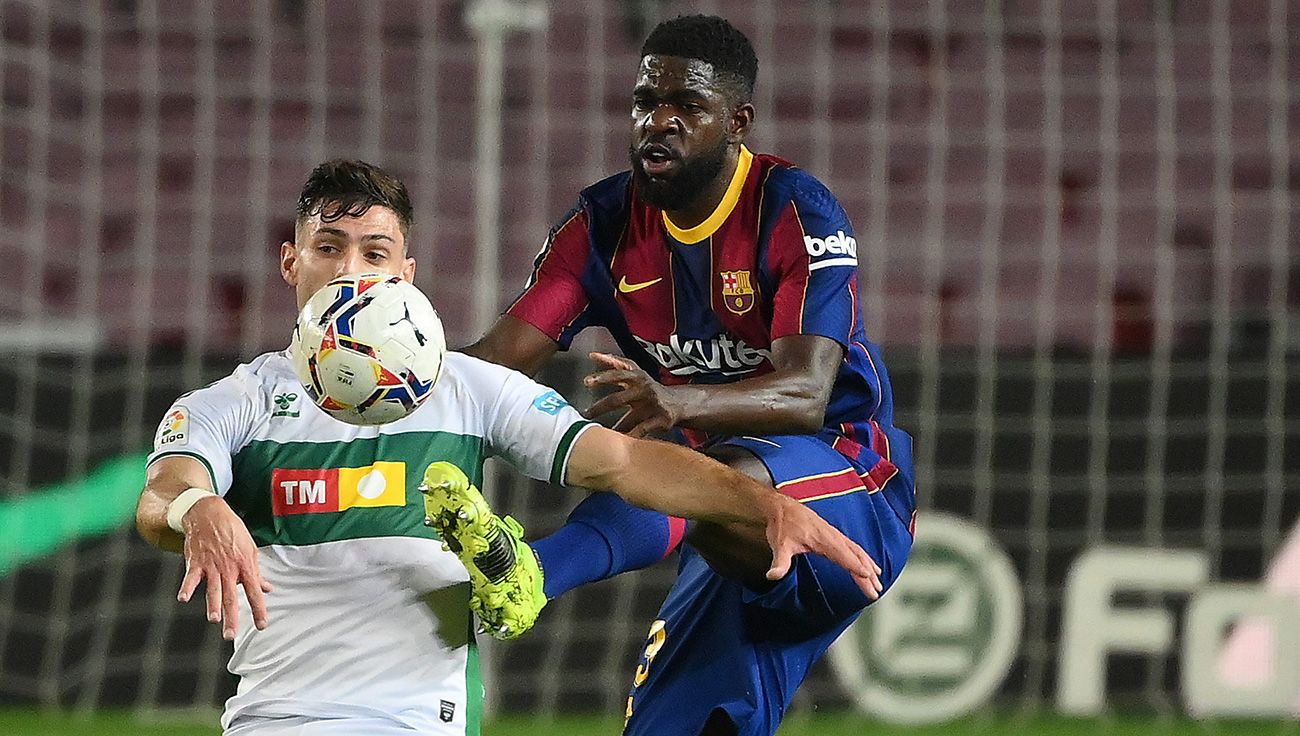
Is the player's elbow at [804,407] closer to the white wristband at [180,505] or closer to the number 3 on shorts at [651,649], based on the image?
the number 3 on shorts at [651,649]

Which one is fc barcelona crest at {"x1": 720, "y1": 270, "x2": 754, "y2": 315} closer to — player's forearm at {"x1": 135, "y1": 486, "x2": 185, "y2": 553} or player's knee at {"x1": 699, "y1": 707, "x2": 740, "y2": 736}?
player's knee at {"x1": 699, "y1": 707, "x2": 740, "y2": 736}

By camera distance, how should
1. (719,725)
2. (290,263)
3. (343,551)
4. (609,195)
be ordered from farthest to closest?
(609,195)
(719,725)
(290,263)
(343,551)

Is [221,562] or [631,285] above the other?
[631,285]

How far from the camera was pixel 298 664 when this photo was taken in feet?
11.3

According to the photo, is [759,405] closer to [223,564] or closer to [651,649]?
[651,649]

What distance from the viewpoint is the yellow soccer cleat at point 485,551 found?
3330 mm

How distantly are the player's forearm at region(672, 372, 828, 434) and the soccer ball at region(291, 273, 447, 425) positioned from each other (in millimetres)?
722

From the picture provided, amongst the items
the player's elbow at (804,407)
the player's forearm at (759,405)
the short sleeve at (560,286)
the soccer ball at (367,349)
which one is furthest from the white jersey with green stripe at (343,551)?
the short sleeve at (560,286)

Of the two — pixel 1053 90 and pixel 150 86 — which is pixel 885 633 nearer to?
pixel 1053 90

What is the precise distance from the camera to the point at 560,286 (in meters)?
4.65

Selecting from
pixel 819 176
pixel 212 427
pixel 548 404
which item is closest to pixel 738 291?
pixel 548 404

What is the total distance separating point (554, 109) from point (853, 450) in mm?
6297

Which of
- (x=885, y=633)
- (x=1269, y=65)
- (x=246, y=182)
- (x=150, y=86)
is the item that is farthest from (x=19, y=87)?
(x=1269, y=65)

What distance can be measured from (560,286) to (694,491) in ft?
4.07
